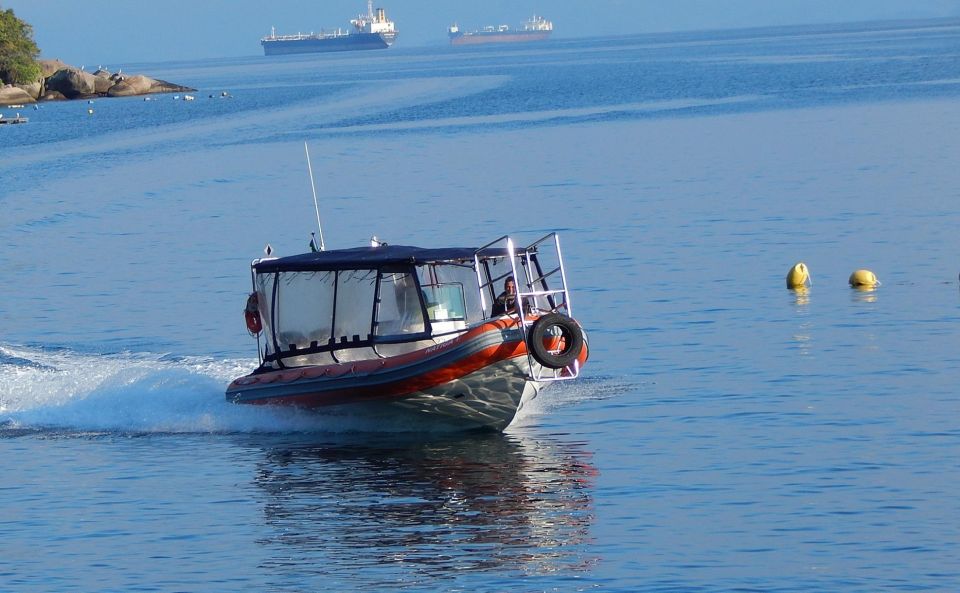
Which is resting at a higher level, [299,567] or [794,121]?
[794,121]

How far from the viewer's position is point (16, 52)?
130 meters

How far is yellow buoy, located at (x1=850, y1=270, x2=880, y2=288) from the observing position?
113ft

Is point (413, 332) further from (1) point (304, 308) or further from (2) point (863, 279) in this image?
(2) point (863, 279)

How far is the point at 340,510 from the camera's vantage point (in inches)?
752

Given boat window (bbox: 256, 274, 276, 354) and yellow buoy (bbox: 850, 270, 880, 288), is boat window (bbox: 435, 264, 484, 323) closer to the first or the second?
boat window (bbox: 256, 274, 276, 354)

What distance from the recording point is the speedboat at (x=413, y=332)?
20.9 meters

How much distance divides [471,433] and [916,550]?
789 cm

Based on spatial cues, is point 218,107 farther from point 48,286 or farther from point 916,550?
point 916,550

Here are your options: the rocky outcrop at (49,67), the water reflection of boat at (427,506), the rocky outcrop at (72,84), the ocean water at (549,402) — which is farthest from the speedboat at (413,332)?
the rocky outcrop at (49,67)

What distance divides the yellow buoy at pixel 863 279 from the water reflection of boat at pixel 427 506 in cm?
1455

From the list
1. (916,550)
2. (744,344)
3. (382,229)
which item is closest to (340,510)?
(916,550)

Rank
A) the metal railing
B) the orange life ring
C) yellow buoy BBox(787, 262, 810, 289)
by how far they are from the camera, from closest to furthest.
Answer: the metal railing → the orange life ring → yellow buoy BBox(787, 262, 810, 289)

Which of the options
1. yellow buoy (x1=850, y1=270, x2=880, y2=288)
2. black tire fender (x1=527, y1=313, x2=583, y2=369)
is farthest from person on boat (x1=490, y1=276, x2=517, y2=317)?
yellow buoy (x1=850, y1=270, x2=880, y2=288)

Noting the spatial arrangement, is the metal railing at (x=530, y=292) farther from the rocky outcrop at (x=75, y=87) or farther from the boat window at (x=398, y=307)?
the rocky outcrop at (x=75, y=87)
